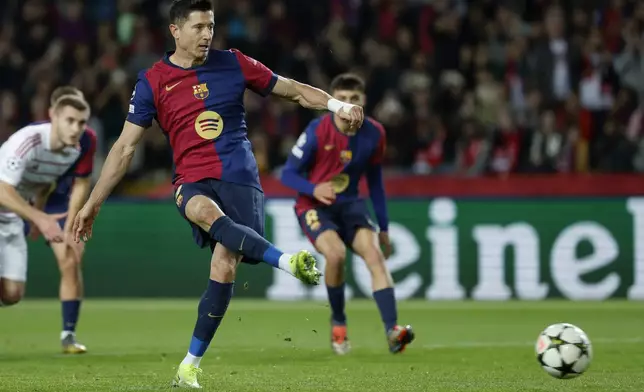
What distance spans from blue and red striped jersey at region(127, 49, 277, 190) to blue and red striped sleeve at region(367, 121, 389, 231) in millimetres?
3121

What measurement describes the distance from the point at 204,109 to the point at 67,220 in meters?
3.40

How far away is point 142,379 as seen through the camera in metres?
8.40

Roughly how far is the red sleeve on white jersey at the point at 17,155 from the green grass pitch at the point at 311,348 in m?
1.45

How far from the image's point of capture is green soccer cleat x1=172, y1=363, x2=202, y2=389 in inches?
304

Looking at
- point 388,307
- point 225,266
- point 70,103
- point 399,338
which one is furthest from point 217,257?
point 70,103

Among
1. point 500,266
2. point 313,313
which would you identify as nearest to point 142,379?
point 313,313

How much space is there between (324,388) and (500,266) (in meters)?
8.39

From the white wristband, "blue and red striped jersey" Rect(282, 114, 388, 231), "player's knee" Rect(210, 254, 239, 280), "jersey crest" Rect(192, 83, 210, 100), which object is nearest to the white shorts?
"blue and red striped jersey" Rect(282, 114, 388, 231)

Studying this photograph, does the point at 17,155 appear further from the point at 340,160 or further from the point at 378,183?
the point at 378,183

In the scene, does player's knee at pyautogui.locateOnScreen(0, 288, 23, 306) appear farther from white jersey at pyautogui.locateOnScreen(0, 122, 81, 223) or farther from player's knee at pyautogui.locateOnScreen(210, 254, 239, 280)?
player's knee at pyautogui.locateOnScreen(210, 254, 239, 280)

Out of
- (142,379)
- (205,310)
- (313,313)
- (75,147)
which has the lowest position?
(313,313)

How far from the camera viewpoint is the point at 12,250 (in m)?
10.8

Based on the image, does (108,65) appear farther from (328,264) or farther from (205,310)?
(205,310)

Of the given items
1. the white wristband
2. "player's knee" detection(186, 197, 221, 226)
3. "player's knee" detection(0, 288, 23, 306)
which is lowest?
"player's knee" detection(0, 288, 23, 306)
